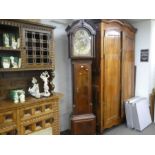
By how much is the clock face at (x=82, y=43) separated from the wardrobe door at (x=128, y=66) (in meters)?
0.86

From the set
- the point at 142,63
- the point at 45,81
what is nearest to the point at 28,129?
the point at 45,81

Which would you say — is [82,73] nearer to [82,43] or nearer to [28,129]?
[82,43]

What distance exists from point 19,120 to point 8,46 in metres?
0.85

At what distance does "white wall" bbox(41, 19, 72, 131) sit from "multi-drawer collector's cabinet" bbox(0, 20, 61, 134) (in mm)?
486

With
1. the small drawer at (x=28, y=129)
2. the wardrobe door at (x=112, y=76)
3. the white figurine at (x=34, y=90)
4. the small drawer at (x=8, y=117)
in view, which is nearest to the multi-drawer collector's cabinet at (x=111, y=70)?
the wardrobe door at (x=112, y=76)

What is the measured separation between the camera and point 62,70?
2.85m

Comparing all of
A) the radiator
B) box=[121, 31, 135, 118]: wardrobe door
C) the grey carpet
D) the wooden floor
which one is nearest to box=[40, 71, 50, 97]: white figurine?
the wooden floor

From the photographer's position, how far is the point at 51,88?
232cm

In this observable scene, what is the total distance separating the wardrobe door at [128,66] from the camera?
309 cm

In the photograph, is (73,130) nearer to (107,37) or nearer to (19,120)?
(19,120)
